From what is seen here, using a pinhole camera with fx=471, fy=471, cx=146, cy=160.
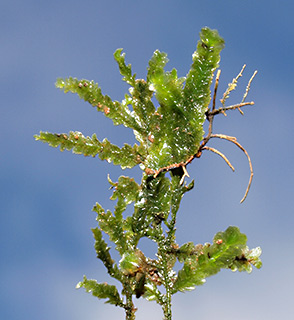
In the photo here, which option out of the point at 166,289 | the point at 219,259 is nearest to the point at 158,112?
the point at 219,259

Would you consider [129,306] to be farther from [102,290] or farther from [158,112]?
[158,112]

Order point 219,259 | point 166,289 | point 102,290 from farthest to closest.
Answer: point 102,290 < point 166,289 < point 219,259

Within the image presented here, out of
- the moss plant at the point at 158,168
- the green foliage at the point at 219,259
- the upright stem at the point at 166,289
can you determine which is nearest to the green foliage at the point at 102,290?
the moss plant at the point at 158,168

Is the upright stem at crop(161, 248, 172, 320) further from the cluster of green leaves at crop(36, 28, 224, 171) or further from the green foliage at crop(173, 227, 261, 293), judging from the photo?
the cluster of green leaves at crop(36, 28, 224, 171)

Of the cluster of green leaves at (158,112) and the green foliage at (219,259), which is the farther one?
the cluster of green leaves at (158,112)

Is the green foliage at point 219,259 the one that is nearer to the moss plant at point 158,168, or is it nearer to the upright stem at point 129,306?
the moss plant at point 158,168

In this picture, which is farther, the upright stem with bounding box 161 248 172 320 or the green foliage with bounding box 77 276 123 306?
the green foliage with bounding box 77 276 123 306

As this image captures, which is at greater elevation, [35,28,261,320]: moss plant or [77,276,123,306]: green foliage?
[35,28,261,320]: moss plant

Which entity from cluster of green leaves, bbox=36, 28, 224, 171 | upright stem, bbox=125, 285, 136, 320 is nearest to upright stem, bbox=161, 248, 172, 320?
upright stem, bbox=125, 285, 136, 320

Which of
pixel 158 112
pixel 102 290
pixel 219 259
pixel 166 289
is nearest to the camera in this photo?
pixel 219 259
